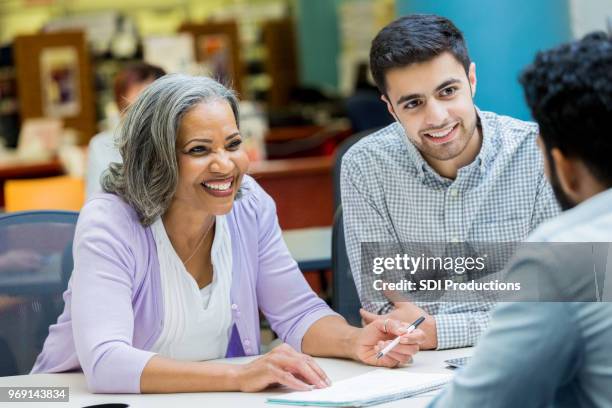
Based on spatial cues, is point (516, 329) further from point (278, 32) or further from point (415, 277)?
point (278, 32)

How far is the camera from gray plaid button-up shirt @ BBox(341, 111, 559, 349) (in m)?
2.53

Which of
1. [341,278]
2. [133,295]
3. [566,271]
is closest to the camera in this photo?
[566,271]

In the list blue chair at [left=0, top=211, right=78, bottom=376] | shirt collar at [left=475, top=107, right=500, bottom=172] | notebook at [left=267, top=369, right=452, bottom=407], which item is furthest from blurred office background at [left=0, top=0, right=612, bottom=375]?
notebook at [left=267, top=369, right=452, bottom=407]

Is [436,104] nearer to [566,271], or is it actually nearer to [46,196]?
[566,271]

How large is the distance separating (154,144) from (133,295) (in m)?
0.34

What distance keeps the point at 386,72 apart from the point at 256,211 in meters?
0.46

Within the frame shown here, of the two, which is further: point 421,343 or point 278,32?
point 278,32

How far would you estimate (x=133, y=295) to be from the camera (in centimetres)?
231

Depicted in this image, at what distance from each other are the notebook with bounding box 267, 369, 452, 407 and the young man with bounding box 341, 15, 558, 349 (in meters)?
0.36

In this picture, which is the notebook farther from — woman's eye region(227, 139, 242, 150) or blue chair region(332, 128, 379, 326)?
blue chair region(332, 128, 379, 326)

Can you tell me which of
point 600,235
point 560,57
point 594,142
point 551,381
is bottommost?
point 551,381

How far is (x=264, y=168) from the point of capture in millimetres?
6801

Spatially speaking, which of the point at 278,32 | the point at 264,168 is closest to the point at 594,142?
the point at 264,168

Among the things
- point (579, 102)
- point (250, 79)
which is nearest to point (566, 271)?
point (579, 102)
